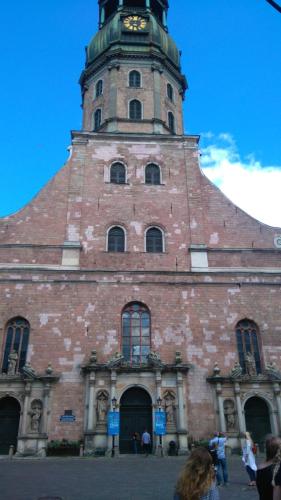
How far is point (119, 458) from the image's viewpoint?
16406mm

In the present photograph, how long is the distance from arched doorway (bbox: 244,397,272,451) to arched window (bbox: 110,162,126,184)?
1235 cm

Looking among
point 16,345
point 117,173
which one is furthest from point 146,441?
point 117,173

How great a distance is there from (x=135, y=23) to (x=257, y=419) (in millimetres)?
24943

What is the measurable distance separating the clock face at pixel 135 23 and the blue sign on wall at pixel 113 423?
23765 mm

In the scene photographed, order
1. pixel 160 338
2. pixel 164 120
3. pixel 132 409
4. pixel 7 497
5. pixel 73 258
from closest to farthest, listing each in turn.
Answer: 1. pixel 7 497
2. pixel 132 409
3. pixel 160 338
4. pixel 73 258
5. pixel 164 120

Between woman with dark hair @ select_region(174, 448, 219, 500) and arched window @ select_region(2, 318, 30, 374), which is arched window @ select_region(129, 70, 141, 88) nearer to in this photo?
arched window @ select_region(2, 318, 30, 374)

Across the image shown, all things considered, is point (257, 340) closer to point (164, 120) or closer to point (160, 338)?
point (160, 338)

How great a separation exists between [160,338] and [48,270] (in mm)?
5906

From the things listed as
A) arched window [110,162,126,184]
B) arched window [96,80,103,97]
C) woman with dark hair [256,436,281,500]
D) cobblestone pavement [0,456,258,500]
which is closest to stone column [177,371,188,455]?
cobblestone pavement [0,456,258,500]

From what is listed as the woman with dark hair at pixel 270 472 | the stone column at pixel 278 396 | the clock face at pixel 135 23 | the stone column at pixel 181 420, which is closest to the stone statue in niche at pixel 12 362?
the stone column at pixel 181 420

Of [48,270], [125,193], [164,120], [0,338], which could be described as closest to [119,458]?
[0,338]

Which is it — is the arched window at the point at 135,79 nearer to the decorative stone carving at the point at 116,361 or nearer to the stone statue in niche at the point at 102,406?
the decorative stone carving at the point at 116,361

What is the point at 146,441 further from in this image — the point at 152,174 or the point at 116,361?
the point at 152,174

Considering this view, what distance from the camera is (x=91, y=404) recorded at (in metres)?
17.9
